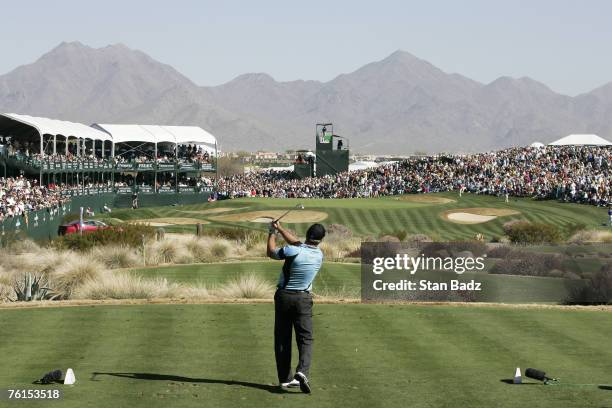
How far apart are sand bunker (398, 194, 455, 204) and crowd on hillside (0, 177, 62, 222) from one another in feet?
74.5

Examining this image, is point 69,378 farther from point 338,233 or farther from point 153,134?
point 153,134

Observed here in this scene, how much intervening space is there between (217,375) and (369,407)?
2.63 metres

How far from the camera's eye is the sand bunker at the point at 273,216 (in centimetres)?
5759

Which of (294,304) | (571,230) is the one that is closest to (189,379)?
(294,304)

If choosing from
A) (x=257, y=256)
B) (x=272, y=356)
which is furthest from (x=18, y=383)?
(x=257, y=256)

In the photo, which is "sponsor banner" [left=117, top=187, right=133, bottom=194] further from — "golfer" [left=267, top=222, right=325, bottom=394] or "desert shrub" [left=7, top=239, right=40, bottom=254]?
"golfer" [left=267, top=222, right=325, bottom=394]

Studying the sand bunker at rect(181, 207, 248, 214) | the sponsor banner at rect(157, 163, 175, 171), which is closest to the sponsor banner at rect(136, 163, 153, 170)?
the sponsor banner at rect(157, 163, 175, 171)

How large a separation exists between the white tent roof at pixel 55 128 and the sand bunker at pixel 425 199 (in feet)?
74.8

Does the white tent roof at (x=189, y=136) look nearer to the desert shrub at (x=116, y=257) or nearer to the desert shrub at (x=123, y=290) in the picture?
the desert shrub at (x=116, y=257)

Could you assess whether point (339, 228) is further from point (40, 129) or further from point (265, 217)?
point (40, 129)

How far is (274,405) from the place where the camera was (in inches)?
484

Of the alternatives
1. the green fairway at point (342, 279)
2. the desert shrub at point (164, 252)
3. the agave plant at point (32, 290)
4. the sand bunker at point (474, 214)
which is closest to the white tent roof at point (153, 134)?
the sand bunker at point (474, 214)

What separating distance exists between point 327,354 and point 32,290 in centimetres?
962

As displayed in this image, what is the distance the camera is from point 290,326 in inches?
514
